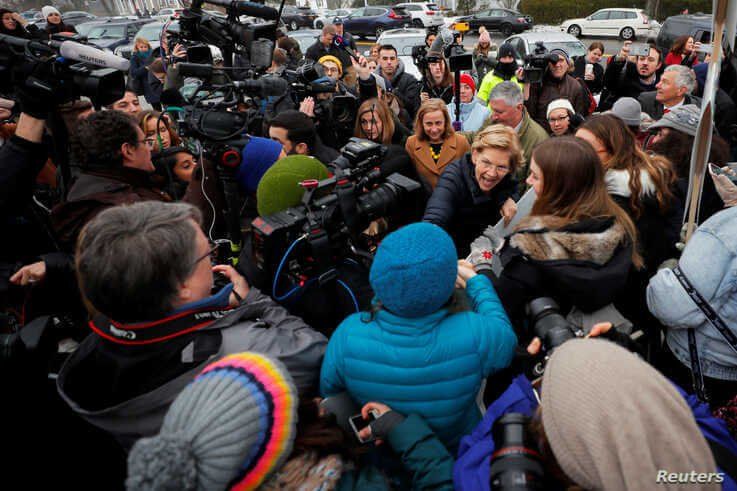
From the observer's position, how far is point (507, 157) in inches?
98.3

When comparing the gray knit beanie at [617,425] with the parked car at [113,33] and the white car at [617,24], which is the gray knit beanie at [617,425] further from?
the white car at [617,24]

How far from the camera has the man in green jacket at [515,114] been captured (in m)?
3.36

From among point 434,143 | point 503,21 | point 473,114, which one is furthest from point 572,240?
point 503,21

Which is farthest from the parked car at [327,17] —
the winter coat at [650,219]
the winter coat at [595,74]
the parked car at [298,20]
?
the winter coat at [650,219]

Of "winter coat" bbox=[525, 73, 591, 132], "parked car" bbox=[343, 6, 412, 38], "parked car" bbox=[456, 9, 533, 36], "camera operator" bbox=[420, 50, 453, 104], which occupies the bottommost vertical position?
"winter coat" bbox=[525, 73, 591, 132]

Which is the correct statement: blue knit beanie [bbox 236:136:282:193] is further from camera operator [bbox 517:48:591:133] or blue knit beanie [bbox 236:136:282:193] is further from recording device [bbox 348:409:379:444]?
camera operator [bbox 517:48:591:133]

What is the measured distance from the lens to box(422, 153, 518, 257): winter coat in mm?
2580

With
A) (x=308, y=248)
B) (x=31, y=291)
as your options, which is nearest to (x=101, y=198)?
(x=31, y=291)

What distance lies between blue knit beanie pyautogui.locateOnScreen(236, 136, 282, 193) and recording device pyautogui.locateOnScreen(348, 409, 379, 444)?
139 cm

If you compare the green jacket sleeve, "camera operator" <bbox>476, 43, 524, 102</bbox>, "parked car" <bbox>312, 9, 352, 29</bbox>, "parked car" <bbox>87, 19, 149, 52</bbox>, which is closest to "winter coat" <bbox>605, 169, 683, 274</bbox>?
the green jacket sleeve

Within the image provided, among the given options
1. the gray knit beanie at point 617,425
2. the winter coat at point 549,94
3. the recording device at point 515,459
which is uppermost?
the winter coat at point 549,94

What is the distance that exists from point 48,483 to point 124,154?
1.48 m

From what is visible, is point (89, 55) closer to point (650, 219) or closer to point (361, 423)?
point (361, 423)

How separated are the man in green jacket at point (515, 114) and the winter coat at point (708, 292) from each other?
68.1 inches
